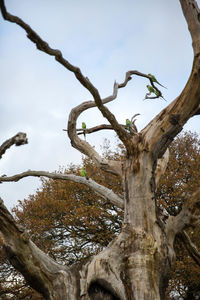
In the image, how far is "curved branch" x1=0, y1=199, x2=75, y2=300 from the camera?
466cm

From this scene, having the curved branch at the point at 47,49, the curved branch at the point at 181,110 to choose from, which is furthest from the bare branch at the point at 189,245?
the curved branch at the point at 47,49

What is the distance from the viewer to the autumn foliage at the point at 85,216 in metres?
15.5

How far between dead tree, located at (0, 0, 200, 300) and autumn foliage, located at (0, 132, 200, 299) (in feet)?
30.5

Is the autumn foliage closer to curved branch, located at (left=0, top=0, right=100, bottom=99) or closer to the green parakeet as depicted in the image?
the green parakeet

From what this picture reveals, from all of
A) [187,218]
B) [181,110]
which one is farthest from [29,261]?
[181,110]

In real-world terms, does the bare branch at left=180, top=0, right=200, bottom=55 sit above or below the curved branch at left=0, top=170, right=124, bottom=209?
above

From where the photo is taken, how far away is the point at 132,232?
554cm

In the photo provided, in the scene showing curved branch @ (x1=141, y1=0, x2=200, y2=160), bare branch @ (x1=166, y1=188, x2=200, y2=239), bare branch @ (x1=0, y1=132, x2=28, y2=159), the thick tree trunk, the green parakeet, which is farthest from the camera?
the green parakeet

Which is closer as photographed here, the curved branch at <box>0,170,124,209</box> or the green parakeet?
the curved branch at <box>0,170,124,209</box>

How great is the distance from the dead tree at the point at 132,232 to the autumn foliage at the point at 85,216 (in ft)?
30.5

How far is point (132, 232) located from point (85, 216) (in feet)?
35.3

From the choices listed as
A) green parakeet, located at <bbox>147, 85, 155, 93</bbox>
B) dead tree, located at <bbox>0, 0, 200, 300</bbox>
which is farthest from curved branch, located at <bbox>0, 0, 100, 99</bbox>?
green parakeet, located at <bbox>147, 85, 155, 93</bbox>

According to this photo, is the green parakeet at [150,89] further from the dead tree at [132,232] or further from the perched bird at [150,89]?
the dead tree at [132,232]

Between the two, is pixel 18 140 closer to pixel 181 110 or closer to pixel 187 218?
pixel 181 110
